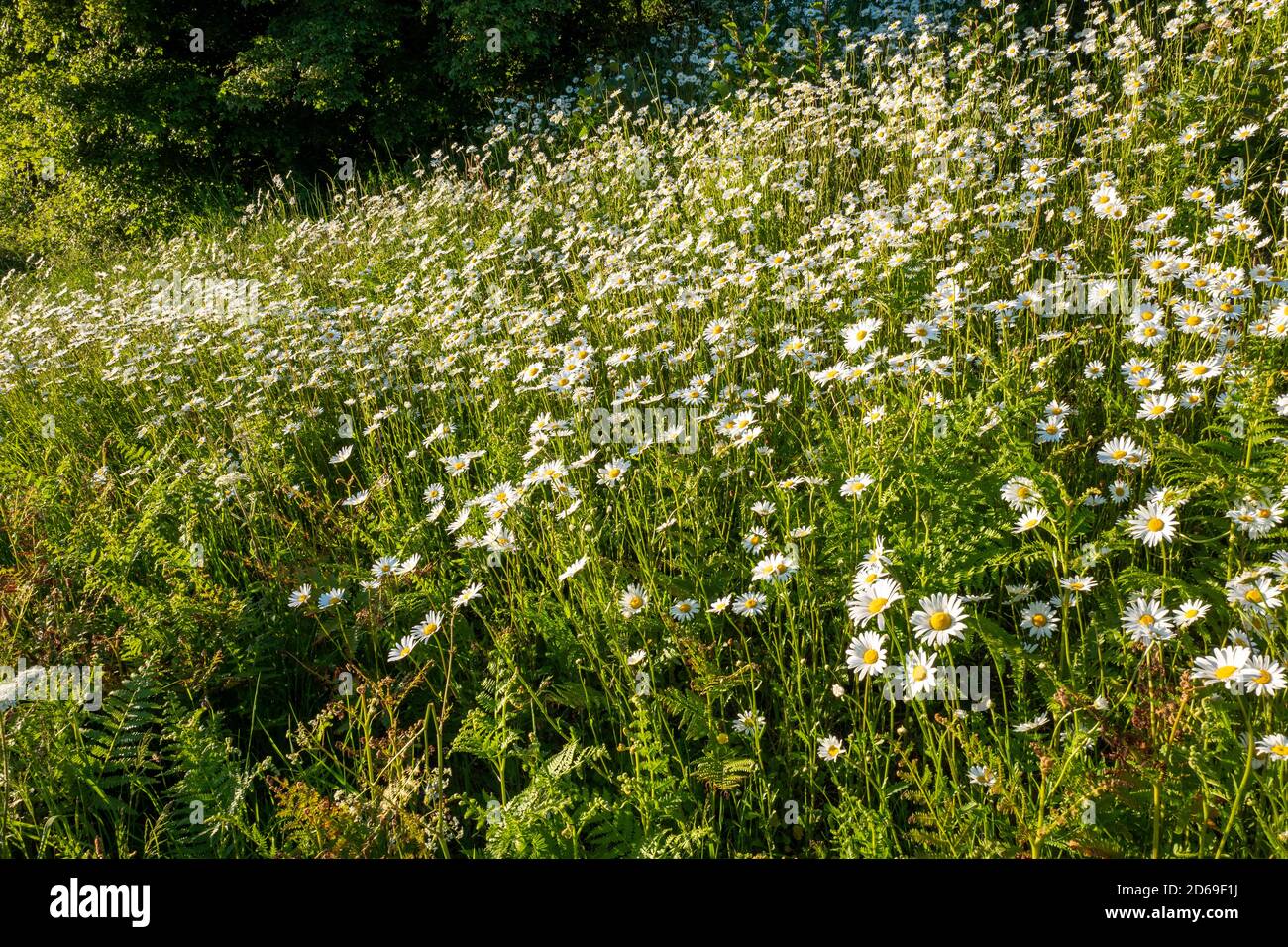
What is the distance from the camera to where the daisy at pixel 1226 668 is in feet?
Result: 4.48

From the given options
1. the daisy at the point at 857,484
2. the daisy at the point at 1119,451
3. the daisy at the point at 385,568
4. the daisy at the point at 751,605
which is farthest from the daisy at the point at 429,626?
the daisy at the point at 1119,451

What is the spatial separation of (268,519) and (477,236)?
300cm

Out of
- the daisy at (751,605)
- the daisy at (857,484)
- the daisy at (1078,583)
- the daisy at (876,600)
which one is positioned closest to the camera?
the daisy at (876,600)

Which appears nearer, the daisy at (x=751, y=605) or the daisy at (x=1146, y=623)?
the daisy at (x=1146, y=623)

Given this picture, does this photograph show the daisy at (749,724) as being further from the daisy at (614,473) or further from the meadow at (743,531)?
the daisy at (614,473)

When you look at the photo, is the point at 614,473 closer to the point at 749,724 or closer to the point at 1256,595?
the point at 749,724

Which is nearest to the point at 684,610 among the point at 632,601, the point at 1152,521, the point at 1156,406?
the point at 632,601

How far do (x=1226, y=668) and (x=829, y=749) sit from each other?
807mm

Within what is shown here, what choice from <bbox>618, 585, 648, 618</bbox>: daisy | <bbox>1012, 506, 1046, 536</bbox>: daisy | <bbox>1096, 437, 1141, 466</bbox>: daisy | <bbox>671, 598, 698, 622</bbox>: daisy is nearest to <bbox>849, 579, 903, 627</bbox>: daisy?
<bbox>1012, 506, 1046, 536</bbox>: daisy

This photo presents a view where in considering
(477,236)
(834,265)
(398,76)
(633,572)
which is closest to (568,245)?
(477,236)

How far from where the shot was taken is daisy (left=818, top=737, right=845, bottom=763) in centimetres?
185

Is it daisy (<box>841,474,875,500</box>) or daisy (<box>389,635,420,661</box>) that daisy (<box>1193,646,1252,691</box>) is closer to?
daisy (<box>841,474,875,500</box>)

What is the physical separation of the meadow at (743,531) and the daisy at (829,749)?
1 cm
